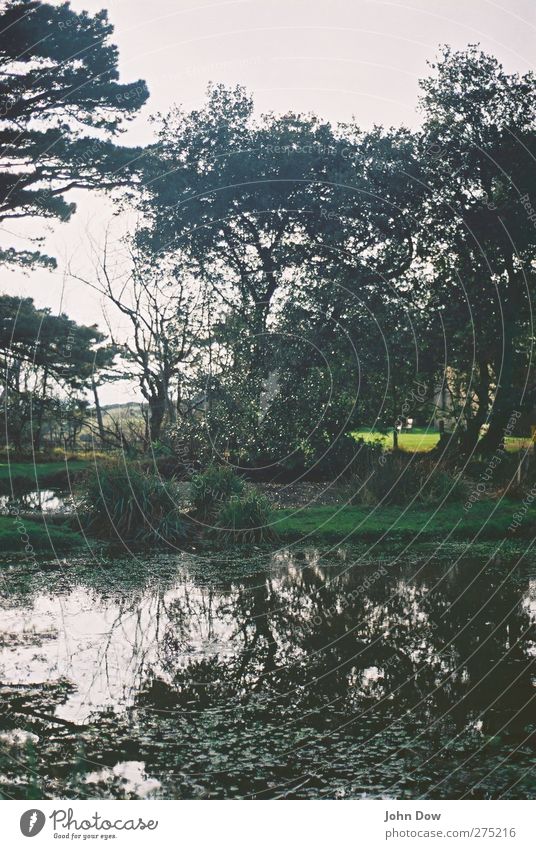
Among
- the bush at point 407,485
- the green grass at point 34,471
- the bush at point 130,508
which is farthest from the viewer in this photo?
the green grass at point 34,471

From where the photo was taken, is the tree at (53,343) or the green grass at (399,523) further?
the tree at (53,343)

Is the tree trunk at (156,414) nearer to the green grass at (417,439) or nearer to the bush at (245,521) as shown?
the green grass at (417,439)

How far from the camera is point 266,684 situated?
6.81 meters

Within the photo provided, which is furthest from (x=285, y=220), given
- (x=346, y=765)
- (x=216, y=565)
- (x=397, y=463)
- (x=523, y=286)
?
(x=346, y=765)

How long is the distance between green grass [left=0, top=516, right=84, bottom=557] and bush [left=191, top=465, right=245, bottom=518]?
2.21 m

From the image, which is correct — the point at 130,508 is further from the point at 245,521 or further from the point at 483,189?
the point at 483,189

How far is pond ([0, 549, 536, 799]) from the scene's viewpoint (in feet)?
17.2

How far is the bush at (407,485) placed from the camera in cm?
1496

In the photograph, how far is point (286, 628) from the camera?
8.48 metres

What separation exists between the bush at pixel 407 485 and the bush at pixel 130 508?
3562 mm

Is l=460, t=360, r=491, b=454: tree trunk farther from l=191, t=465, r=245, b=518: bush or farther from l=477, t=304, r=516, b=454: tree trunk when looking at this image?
l=191, t=465, r=245, b=518: bush

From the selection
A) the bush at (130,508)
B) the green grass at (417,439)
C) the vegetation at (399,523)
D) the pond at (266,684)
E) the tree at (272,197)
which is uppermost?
the tree at (272,197)

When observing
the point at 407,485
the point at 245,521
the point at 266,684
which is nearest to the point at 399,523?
the point at 407,485

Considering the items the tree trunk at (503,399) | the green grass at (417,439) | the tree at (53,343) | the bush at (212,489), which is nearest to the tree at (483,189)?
the tree trunk at (503,399)
